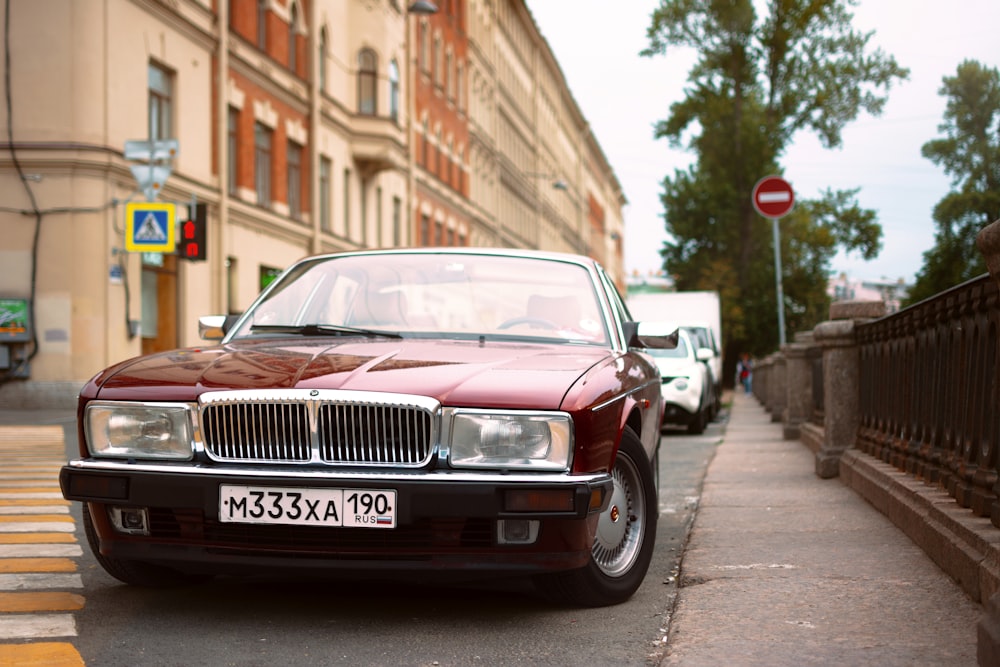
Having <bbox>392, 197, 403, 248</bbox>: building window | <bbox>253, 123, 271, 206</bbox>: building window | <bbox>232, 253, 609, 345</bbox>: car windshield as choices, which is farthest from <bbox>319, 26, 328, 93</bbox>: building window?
<bbox>232, 253, 609, 345</bbox>: car windshield

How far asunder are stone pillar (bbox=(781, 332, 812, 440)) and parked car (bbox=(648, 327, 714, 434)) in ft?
9.35

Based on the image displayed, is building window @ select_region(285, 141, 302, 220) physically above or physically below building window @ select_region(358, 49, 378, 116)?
below

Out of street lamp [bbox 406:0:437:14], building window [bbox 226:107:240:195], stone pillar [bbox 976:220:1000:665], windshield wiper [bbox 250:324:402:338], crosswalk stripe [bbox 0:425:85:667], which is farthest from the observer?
street lamp [bbox 406:0:437:14]

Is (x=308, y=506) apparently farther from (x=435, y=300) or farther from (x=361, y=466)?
(x=435, y=300)

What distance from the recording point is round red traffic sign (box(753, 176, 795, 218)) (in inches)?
722

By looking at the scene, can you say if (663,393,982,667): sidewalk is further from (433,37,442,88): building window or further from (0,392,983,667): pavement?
(433,37,442,88): building window

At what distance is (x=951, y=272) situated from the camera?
4372 centimetres

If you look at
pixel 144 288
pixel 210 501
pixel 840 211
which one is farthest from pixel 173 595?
pixel 840 211

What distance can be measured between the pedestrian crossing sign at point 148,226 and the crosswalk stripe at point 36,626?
53.3 ft

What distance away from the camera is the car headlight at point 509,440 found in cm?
469

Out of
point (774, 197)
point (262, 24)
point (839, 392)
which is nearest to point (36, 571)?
point (839, 392)

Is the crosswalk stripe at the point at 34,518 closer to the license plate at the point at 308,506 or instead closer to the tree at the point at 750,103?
the license plate at the point at 308,506

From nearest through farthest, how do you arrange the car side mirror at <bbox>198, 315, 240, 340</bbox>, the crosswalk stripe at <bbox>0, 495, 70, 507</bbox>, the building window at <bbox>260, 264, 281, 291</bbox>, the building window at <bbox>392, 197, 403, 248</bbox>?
the car side mirror at <bbox>198, 315, 240, 340</bbox>, the crosswalk stripe at <bbox>0, 495, 70, 507</bbox>, the building window at <bbox>260, 264, 281, 291</bbox>, the building window at <bbox>392, 197, 403, 248</bbox>

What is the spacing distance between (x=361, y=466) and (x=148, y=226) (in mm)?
16978
